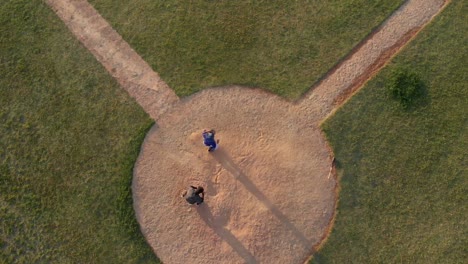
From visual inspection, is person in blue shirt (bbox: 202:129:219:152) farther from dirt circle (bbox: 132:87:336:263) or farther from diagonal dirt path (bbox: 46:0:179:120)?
diagonal dirt path (bbox: 46:0:179:120)

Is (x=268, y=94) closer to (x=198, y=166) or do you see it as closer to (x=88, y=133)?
(x=198, y=166)

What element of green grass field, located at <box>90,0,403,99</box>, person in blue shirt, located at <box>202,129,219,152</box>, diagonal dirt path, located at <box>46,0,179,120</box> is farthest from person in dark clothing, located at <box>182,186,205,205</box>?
green grass field, located at <box>90,0,403,99</box>

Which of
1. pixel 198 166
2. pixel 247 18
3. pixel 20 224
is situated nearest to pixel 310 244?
pixel 198 166

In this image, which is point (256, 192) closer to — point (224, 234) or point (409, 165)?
point (224, 234)

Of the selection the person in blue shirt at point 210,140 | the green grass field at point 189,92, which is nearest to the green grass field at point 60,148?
the green grass field at point 189,92

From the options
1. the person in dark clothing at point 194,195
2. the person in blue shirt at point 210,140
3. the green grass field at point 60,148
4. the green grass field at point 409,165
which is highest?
the green grass field at point 60,148

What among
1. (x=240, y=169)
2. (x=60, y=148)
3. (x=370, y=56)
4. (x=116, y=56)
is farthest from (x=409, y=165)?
(x=60, y=148)

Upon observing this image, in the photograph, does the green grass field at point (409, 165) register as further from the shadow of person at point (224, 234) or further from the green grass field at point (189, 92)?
the shadow of person at point (224, 234)
